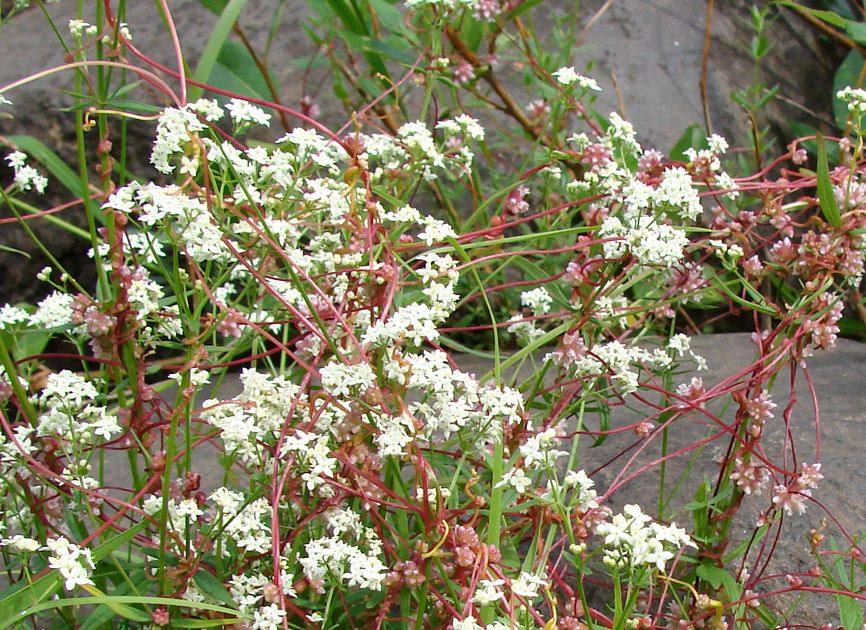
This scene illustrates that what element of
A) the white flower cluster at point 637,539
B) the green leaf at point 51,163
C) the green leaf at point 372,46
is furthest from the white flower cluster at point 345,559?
the green leaf at point 372,46

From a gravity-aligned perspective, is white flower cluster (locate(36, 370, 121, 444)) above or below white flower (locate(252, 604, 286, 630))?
above

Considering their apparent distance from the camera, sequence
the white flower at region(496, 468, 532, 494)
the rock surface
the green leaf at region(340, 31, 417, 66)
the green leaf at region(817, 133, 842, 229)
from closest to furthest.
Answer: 1. the white flower at region(496, 468, 532, 494)
2. the green leaf at region(817, 133, 842, 229)
3. the green leaf at region(340, 31, 417, 66)
4. the rock surface

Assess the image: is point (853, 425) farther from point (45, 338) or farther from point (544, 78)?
point (45, 338)

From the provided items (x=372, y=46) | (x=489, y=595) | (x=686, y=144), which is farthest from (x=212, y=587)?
(x=686, y=144)

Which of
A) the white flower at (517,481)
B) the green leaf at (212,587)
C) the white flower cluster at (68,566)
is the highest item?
the white flower cluster at (68,566)

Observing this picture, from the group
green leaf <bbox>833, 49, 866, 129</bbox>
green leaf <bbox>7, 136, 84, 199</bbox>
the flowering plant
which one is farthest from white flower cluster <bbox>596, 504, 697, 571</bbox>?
green leaf <bbox>833, 49, 866, 129</bbox>

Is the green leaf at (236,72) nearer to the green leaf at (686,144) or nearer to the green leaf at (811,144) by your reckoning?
the green leaf at (686,144)

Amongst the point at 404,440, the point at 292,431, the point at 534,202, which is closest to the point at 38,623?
the point at 292,431

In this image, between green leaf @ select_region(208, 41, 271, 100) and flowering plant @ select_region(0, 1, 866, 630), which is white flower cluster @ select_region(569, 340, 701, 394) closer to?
flowering plant @ select_region(0, 1, 866, 630)
